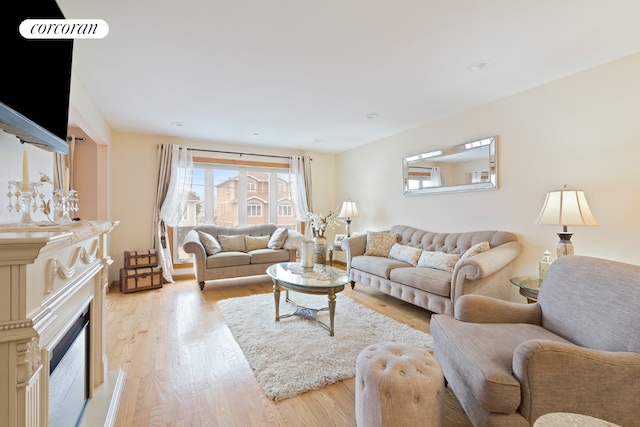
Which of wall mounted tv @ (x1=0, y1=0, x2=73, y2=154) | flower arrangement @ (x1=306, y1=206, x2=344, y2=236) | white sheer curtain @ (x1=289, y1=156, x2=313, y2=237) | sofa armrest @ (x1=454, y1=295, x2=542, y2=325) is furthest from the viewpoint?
white sheer curtain @ (x1=289, y1=156, x2=313, y2=237)

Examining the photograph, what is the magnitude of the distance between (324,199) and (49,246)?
5591 mm

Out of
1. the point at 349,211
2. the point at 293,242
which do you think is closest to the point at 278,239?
the point at 293,242

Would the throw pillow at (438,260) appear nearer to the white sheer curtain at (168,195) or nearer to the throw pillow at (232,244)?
the throw pillow at (232,244)

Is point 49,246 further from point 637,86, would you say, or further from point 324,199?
point 324,199

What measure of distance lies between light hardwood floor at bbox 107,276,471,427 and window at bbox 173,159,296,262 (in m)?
2.09

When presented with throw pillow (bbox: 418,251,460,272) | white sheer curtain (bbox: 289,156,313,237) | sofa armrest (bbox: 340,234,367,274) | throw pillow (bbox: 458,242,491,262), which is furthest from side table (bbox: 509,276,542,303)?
white sheer curtain (bbox: 289,156,313,237)

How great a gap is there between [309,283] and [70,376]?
1743 mm

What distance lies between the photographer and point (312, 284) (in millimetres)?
2717

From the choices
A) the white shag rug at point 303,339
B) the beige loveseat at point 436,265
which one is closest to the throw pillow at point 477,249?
the beige loveseat at point 436,265

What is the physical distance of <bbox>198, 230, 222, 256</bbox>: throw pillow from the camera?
14.7 ft

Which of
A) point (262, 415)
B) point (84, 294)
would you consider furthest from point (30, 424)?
point (262, 415)

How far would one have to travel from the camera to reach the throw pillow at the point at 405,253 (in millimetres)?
3760

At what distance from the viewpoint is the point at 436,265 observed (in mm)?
3396

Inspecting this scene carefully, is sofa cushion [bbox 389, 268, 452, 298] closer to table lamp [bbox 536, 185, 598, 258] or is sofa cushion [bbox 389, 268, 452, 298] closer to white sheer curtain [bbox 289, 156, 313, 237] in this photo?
table lamp [bbox 536, 185, 598, 258]
